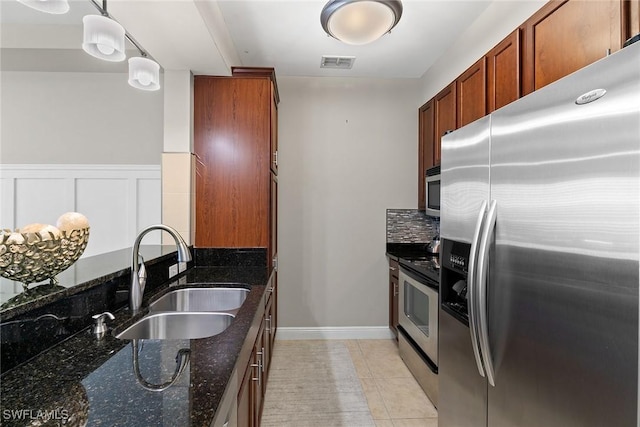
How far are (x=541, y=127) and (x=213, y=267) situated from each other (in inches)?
89.6

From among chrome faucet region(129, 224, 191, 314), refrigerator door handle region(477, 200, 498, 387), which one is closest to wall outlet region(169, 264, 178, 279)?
chrome faucet region(129, 224, 191, 314)

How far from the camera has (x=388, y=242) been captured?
344 cm

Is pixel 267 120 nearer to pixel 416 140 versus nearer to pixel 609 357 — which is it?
pixel 416 140

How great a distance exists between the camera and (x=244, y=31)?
246 cm

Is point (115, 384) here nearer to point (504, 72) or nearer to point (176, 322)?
point (176, 322)

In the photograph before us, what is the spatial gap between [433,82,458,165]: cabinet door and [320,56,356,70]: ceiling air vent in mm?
860

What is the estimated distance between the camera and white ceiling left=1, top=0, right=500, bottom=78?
184 cm

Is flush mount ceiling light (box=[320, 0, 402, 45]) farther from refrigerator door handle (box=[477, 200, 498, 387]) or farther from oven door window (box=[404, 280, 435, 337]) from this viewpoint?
oven door window (box=[404, 280, 435, 337])

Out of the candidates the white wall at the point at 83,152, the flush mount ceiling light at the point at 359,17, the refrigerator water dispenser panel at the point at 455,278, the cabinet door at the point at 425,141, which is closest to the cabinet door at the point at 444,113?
the cabinet door at the point at 425,141

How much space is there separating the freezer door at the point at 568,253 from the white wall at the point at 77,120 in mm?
2812

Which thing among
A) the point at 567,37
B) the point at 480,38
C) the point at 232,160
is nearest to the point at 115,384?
the point at 232,160

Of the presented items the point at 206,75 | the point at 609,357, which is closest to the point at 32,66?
the point at 206,75

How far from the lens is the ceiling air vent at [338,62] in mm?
2910

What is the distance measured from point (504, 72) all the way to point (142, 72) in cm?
215
